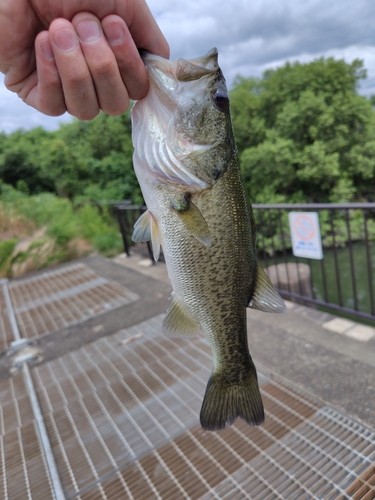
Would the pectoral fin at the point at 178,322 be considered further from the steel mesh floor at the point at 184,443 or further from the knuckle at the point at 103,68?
the steel mesh floor at the point at 184,443

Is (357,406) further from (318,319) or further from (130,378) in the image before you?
(130,378)

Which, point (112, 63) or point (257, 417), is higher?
point (112, 63)

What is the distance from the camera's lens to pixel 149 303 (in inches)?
196

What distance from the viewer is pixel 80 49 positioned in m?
A: 1.00

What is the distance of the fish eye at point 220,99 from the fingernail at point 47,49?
55 centimetres

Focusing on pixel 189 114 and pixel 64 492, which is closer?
pixel 189 114

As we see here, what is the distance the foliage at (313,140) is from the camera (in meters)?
16.9

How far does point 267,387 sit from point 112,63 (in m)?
2.67

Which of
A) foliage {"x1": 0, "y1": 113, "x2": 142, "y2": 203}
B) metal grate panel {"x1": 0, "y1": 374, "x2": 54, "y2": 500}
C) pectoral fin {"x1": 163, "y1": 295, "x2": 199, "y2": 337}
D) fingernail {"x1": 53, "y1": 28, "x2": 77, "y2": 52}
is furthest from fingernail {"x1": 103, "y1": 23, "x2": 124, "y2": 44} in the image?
foliage {"x1": 0, "y1": 113, "x2": 142, "y2": 203}

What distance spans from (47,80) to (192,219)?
0.61m

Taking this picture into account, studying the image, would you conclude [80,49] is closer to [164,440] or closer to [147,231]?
[147,231]

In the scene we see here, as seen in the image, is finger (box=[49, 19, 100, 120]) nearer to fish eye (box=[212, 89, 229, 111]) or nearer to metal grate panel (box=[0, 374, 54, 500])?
fish eye (box=[212, 89, 229, 111])

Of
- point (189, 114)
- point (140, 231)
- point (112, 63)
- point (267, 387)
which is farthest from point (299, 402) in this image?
point (112, 63)

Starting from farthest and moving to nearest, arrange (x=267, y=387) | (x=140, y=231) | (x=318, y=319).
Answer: (x=318, y=319)
(x=267, y=387)
(x=140, y=231)
